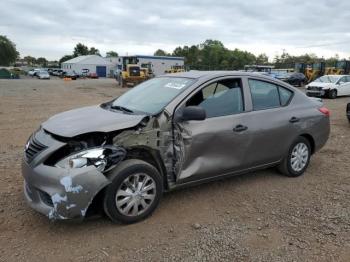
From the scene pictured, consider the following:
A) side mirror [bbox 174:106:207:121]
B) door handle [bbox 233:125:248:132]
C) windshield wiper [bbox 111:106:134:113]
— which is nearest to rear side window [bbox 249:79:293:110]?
door handle [bbox 233:125:248:132]

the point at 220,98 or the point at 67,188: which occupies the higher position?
the point at 220,98

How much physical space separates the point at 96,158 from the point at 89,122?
1.64 ft

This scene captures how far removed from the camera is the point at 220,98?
4582 millimetres

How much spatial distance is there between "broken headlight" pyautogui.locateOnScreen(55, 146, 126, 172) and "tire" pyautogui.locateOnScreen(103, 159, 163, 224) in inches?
3.6

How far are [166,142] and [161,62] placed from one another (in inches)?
2200

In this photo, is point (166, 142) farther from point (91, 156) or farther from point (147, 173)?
point (91, 156)

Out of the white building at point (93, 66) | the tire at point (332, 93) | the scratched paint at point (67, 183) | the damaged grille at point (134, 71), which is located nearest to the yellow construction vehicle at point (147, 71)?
the damaged grille at point (134, 71)

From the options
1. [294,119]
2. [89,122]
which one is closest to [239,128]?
[294,119]

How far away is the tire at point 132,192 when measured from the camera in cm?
364

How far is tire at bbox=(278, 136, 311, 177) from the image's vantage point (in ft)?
17.6

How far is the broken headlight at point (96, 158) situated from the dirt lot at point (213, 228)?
2.38 feet

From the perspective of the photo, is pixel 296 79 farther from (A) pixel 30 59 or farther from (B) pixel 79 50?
(A) pixel 30 59

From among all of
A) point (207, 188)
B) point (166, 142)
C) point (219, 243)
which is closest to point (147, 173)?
point (166, 142)

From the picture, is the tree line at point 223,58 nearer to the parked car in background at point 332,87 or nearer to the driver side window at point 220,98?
the parked car in background at point 332,87
